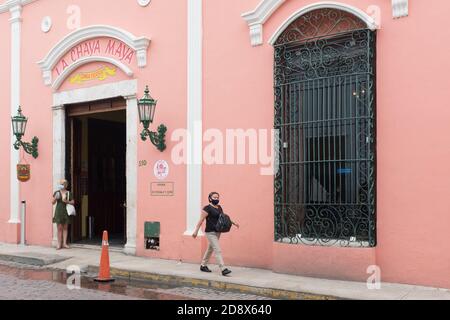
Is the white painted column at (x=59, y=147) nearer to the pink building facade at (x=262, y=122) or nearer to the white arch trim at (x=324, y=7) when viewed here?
the pink building facade at (x=262, y=122)

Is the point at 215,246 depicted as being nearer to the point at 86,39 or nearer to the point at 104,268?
the point at 104,268

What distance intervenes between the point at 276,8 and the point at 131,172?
472cm

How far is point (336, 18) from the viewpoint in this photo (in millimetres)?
9562

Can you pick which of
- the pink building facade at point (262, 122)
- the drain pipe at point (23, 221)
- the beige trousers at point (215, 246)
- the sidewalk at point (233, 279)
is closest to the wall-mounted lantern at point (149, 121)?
the pink building facade at point (262, 122)

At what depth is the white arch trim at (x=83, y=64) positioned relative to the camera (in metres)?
12.5

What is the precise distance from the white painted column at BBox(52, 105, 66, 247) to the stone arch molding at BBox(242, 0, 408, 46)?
576cm

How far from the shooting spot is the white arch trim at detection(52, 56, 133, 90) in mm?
12508

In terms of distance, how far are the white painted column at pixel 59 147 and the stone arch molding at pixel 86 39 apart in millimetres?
735

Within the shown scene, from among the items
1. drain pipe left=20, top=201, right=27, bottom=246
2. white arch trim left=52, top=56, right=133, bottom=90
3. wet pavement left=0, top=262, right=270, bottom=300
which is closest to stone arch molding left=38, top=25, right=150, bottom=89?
white arch trim left=52, top=56, right=133, bottom=90

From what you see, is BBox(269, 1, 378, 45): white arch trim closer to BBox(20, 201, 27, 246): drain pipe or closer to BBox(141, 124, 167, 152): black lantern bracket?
BBox(141, 124, 167, 152): black lantern bracket

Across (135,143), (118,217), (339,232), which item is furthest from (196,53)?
(118,217)

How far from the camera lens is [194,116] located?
11.3 meters

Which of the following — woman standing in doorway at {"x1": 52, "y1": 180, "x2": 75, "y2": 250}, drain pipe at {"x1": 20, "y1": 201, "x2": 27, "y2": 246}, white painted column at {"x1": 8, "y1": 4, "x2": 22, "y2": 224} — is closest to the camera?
woman standing in doorway at {"x1": 52, "y1": 180, "x2": 75, "y2": 250}

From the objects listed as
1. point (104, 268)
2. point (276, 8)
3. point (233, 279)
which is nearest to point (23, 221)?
point (104, 268)
